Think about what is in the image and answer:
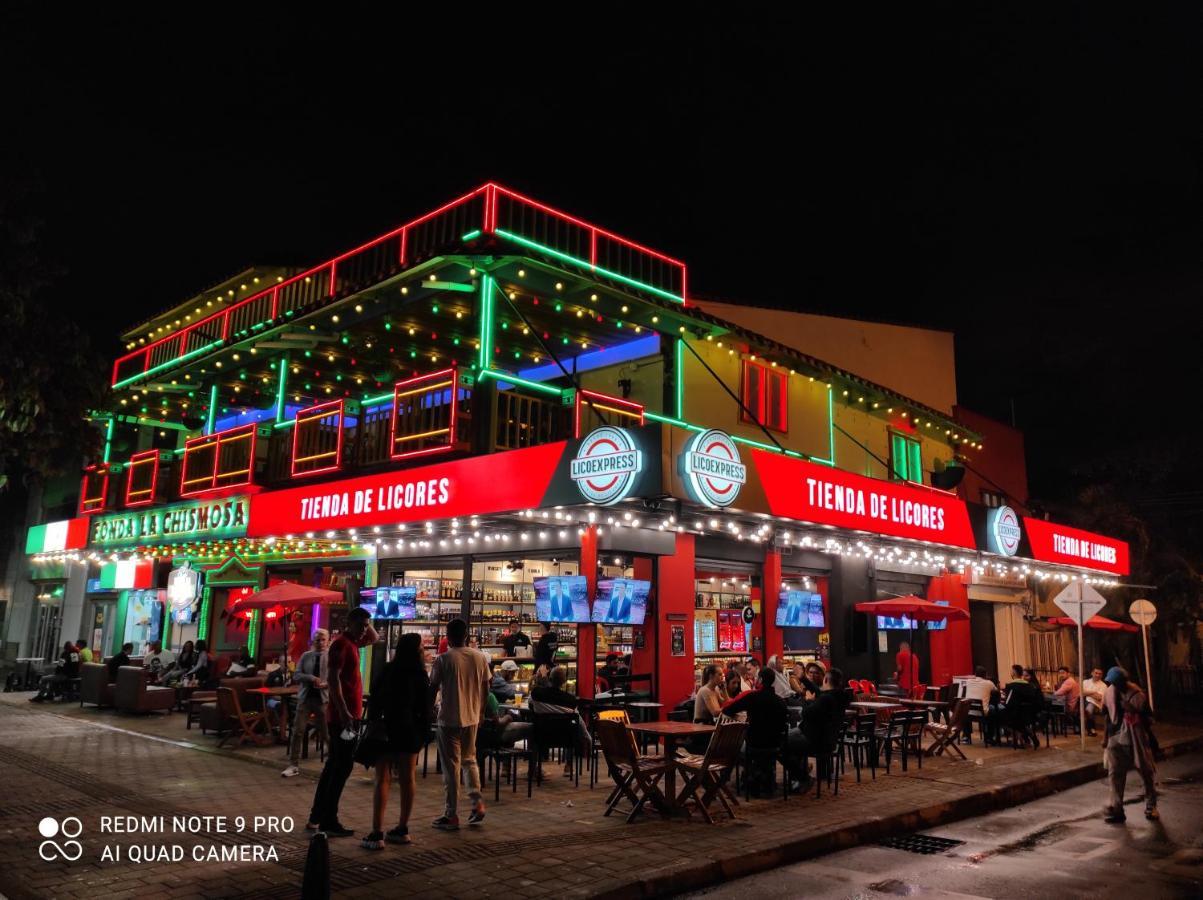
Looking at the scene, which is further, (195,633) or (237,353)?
(195,633)

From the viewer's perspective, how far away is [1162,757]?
14375 mm

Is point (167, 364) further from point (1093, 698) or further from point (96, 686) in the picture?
point (1093, 698)

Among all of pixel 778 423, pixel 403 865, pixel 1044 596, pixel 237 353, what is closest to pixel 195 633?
pixel 237 353

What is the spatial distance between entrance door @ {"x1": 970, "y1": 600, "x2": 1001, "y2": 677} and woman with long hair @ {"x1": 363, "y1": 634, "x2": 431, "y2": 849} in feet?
66.8

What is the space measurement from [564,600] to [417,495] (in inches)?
111

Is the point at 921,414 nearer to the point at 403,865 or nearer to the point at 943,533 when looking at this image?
the point at 943,533

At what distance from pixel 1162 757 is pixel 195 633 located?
21999mm

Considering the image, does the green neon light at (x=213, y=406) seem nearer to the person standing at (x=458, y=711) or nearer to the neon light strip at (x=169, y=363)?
the neon light strip at (x=169, y=363)

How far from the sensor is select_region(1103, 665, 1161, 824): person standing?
9219 millimetres

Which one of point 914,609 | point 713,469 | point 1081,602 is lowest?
point 914,609

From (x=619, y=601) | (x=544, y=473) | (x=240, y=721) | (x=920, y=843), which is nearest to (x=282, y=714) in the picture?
(x=240, y=721)

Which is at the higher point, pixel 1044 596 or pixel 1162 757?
pixel 1044 596

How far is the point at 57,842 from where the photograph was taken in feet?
23.0

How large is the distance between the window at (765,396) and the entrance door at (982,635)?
9513mm
